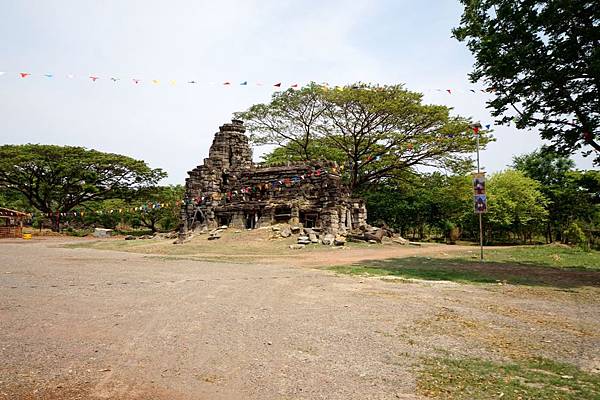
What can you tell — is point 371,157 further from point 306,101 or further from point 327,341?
point 327,341

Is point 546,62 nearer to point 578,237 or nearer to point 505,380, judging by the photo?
point 505,380

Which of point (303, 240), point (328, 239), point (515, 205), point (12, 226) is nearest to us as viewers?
point (303, 240)

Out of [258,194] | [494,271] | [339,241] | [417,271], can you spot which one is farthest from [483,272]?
[258,194]

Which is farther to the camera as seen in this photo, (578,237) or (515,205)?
(515,205)

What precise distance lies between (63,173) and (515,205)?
46.9 m

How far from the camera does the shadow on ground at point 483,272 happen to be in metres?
11.6

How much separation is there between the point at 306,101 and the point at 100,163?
26760mm

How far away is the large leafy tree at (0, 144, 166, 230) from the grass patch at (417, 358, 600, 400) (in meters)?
47.5

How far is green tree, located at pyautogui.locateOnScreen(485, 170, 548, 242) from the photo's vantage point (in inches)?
1293

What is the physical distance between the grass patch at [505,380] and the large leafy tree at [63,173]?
4747 centimetres

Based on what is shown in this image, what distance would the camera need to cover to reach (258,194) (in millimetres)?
32469

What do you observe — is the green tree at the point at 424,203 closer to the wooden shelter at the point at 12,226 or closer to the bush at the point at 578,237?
the bush at the point at 578,237

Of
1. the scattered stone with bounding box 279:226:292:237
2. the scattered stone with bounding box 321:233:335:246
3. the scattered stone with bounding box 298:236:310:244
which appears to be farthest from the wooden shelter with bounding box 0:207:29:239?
the scattered stone with bounding box 321:233:335:246

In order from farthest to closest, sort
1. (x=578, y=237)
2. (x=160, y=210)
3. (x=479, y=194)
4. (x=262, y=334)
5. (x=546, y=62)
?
(x=160, y=210) < (x=578, y=237) < (x=479, y=194) < (x=546, y=62) < (x=262, y=334)
